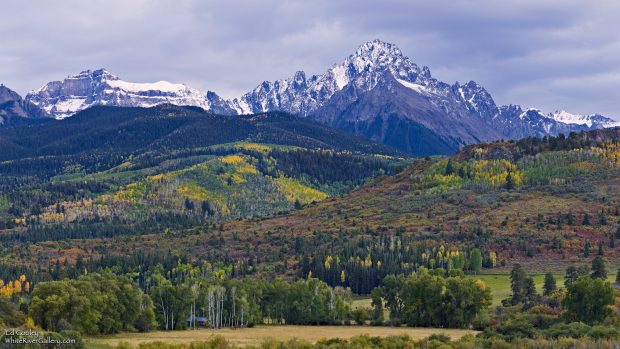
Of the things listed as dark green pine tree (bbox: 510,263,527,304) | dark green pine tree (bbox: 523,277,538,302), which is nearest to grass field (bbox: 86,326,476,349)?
dark green pine tree (bbox: 510,263,527,304)

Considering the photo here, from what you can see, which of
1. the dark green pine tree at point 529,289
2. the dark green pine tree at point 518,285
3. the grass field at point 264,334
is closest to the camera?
the grass field at point 264,334

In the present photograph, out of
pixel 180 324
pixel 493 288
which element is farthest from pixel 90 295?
pixel 493 288

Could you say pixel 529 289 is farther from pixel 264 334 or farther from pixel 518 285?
pixel 264 334

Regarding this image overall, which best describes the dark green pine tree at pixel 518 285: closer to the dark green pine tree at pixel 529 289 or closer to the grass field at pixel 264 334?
the dark green pine tree at pixel 529 289

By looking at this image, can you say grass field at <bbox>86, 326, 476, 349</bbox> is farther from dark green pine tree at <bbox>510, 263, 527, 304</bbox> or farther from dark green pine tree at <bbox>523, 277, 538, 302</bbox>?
dark green pine tree at <bbox>523, 277, 538, 302</bbox>

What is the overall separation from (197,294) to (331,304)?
24.3 metres

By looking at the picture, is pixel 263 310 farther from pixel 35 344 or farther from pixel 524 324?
pixel 35 344

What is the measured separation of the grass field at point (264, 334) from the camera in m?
122

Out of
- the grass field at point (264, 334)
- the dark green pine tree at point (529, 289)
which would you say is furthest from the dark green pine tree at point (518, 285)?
the grass field at point (264, 334)

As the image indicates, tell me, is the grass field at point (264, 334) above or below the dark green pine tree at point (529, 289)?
below

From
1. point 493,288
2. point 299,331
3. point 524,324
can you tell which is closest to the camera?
point 524,324

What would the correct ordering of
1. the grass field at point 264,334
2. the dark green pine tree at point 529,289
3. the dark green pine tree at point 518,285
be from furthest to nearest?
the dark green pine tree at point 529,289 → the dark green pine tree at point 518,285 → the grass field at point 264,334

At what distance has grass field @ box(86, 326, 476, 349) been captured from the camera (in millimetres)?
122125

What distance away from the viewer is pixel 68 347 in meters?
99.7
